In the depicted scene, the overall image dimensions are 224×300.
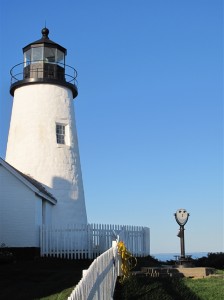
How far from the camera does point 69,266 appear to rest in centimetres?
1803

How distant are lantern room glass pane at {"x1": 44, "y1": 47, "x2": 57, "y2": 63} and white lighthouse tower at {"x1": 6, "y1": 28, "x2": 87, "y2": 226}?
0.31ft

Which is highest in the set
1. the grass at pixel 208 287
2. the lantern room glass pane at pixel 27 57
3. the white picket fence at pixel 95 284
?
the lantern room glass pane at pixel 27 57

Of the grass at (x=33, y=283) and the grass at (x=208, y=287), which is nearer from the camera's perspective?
the grass at (x=33, y=283)

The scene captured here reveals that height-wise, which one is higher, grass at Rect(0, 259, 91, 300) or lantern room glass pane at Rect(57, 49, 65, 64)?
lantern room glass pane at Rect(57, 49, 65, 64)

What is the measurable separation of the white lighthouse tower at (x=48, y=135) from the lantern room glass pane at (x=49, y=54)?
10 centimetres

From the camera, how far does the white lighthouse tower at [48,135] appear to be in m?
24.2

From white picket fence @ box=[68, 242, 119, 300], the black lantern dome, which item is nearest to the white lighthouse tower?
the black lantern dome

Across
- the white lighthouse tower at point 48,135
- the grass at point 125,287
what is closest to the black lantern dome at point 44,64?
the white lighthouse tower at point 48,135

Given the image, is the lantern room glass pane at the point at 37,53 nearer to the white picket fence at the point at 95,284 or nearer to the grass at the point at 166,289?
the grass at the point at 166,289

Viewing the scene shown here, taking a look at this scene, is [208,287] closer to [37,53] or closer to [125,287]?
[125,287]

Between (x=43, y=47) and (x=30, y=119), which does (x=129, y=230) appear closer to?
(x=30, y=119)

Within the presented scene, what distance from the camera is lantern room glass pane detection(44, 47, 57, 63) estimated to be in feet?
85.2

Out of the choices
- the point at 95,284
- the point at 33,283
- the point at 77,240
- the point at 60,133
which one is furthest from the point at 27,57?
the point at 95,284

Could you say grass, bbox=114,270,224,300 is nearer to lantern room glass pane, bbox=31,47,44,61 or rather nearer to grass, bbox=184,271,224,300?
grass, bbox=184,271,224,300
